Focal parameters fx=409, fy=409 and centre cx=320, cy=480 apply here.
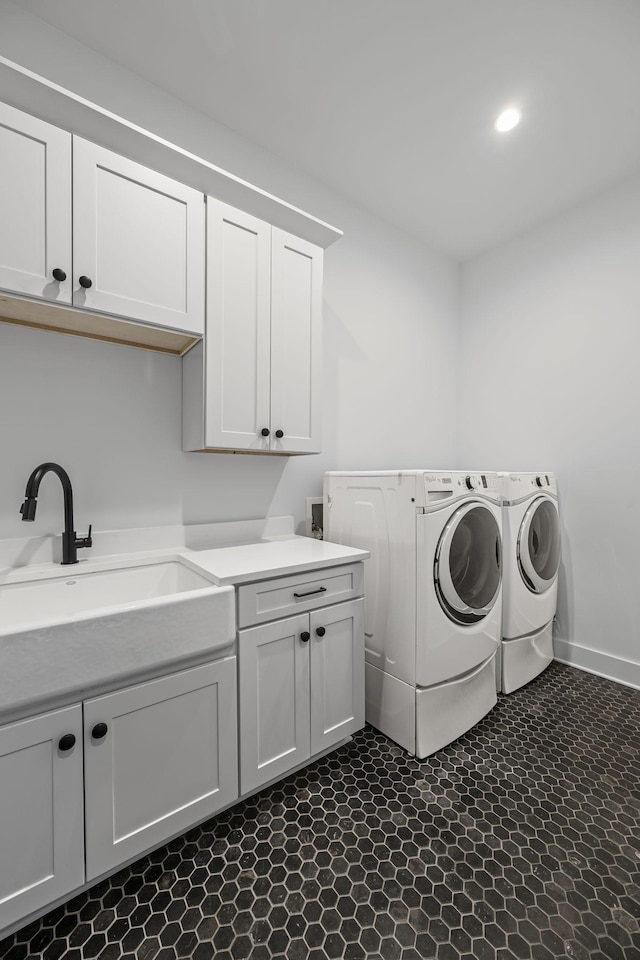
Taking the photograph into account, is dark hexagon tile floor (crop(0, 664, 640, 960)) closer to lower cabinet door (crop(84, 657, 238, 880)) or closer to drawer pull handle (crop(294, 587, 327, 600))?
lower cabinet door (crop(84, 657, 238, 880))

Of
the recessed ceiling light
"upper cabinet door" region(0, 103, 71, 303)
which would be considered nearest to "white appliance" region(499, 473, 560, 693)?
the recessed ceiling light

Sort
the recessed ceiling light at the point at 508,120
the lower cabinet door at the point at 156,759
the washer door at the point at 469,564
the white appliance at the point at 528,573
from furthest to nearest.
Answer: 1. the white appliance at the point at 528,573
2. the recessed ceiling light at the point at 508,120
3. the washer door at the point at 469,564
4. the lower cabinet door at the point at 156,759

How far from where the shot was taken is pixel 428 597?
1.70 m

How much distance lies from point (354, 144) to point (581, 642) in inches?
122

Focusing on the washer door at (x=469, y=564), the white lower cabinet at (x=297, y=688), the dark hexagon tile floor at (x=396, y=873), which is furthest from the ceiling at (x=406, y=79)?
the dark hexagon tile floor at (x=396, y=873)

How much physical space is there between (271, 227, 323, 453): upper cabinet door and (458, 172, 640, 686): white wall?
1.63 metres

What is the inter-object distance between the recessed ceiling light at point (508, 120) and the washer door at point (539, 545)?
6.16 feet

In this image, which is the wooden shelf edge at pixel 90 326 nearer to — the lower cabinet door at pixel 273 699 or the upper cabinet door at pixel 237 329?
the upper cabinet door at pixel 237 329

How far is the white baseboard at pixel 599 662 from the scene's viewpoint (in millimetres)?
2273

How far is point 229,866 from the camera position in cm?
122

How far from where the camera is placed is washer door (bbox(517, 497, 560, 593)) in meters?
2.22

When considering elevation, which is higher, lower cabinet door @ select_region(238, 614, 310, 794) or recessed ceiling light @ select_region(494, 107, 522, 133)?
recessed ceiling light @ select_region(494, 107, 522, 133)

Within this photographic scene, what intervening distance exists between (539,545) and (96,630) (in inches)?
88.6

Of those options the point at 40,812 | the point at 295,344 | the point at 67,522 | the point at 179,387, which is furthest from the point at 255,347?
the point at 40,812
